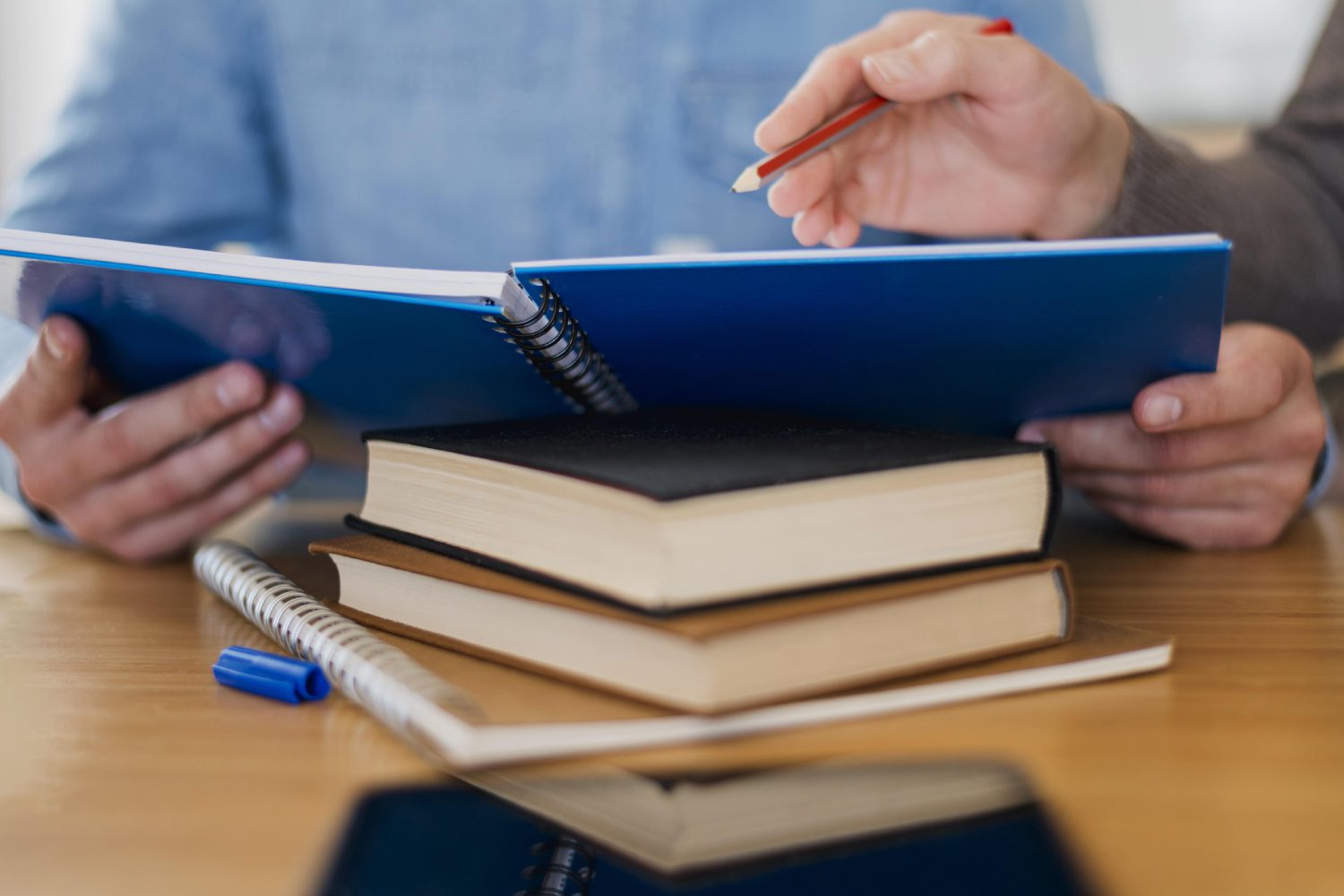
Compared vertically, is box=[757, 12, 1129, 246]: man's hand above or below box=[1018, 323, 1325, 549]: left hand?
above

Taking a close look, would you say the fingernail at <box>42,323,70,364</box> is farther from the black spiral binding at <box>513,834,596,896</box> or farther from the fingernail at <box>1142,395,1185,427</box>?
the fingernail at <box>1142,395,1185,427</box>

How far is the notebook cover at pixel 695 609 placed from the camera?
1.26 ft

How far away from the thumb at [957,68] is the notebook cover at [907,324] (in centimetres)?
20

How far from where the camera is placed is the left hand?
0.71 meters

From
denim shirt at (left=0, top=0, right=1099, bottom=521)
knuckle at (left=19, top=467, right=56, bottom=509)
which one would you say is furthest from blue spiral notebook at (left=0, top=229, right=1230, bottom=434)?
denim shirt at (left=0, top=0, right=1099, bottom=521)

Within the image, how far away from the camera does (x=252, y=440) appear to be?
0.75 m

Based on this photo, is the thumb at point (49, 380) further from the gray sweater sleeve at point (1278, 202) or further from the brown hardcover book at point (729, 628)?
the gray sweater sleeve at point (1278, 202)

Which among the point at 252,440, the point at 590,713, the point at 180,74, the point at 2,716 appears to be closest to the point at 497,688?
the point at 590,713

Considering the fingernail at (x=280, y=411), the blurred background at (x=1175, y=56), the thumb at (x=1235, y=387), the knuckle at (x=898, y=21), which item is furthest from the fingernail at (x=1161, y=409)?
the blurred background at (x=1175, y=56)

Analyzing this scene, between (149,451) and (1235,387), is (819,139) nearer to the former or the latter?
(1235,387)

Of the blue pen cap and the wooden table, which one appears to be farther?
the blue pen cap

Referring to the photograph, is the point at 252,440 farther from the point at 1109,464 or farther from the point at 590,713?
the point at 1109,464

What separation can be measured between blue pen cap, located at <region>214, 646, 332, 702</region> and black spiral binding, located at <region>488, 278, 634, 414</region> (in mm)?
170

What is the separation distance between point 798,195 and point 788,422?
272 mm
